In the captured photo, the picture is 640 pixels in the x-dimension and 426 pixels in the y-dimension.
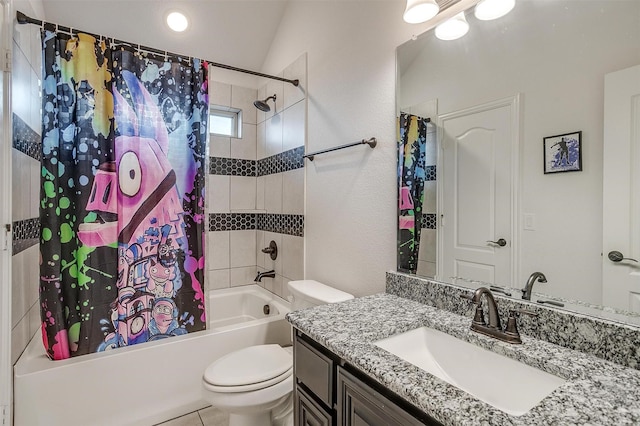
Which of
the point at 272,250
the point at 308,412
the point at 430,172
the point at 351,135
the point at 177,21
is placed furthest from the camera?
the point at 272,250

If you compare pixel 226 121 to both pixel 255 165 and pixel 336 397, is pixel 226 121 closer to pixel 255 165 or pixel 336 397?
pixel 255 165

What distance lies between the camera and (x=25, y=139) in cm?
163

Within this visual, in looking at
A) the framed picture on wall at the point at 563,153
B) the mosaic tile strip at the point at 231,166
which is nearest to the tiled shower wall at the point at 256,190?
the mosaic tile strip at the point at 231,166

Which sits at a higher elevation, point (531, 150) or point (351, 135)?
point (351, 135)

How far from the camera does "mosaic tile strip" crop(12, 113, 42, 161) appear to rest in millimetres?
1478

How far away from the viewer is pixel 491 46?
1159 millimetres

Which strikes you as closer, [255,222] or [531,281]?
[531,281]

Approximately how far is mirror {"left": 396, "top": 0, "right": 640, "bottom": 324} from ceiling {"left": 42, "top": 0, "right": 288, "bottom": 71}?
1614 millimetres

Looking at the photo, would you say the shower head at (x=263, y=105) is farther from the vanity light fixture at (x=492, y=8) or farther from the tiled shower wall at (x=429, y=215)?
the vanity light fixture at (x=492, y=8)

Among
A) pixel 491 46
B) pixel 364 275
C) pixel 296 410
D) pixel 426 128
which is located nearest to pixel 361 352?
pixel 296 410

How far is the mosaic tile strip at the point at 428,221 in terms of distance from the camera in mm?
1388

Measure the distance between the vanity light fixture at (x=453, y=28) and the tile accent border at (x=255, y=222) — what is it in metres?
1.45

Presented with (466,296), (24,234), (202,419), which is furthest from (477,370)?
(24,234)

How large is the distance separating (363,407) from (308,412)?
1.03ft
